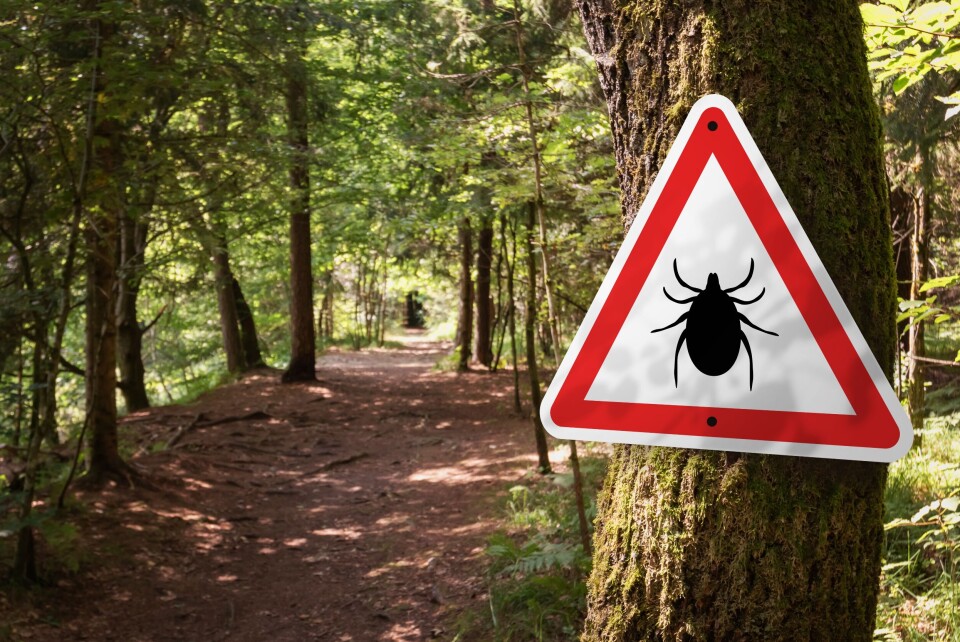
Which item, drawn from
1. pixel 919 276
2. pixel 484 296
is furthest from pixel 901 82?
pixel 484 296

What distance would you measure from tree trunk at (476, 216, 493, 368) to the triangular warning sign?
14829 millimetres

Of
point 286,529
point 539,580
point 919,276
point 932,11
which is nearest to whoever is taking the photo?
point 932,11

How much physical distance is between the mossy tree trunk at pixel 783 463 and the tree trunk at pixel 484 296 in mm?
14793

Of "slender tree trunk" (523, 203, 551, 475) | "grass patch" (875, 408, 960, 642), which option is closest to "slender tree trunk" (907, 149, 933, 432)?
"grass patch" (875, 408, 960, 642)

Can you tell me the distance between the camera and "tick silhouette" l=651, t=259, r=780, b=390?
1578mm

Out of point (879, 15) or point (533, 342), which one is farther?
point (533, 342)

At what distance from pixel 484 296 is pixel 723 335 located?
1627 cm

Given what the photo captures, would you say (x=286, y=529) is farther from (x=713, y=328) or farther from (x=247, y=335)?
(x=247, y=335)

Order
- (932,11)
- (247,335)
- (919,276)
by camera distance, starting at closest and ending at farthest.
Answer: (932,11)
(919,276)
(247,335)

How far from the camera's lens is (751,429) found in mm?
1566

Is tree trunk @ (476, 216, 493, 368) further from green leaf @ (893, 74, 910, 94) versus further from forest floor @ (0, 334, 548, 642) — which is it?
green leaf @ (893, 74, 910, 94)

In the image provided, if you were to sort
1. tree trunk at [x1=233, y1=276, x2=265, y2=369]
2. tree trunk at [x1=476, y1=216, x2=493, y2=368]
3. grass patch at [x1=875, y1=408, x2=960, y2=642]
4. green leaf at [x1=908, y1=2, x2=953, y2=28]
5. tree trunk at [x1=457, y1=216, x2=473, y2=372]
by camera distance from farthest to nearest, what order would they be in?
1. tree trunk at [x1=457, y1=216, x2=473, y2=372]
2. tree trunk at [x1=233, y1=276, x2=265, y2=369]
3. tree trunk at [x1=476, y1=216, x2=493, y2=368]
4. grass patch at [x1=875, y1=408, x2=960, y2=642]
5. green leaf at [x1=908, y1=2, x2=953, y2=28]

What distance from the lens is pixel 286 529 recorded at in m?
7.78

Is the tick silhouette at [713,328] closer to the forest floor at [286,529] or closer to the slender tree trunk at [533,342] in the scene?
the forest floor at [286,529]
